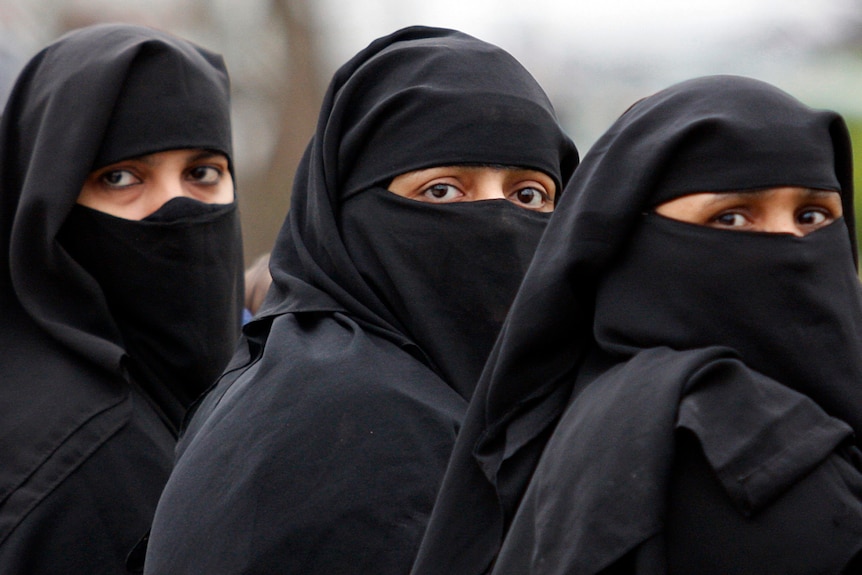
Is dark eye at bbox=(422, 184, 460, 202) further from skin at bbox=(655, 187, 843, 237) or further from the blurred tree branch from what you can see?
the blurred tree branch

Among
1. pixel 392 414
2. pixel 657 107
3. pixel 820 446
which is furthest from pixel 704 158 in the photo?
pixel 392 414

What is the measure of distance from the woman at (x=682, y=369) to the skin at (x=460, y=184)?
0.83 m

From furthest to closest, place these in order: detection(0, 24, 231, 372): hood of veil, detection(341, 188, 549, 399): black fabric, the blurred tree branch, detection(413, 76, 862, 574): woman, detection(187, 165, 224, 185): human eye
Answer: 1. the blurred tree branch
2. detection(187, 165, 224, 185): human eye
3. detection(0, 24, 231, 372): hood of veil
4. detection(341, 188, 549, 399): black fabric
5. detection(413, 76, 862, 574): woman

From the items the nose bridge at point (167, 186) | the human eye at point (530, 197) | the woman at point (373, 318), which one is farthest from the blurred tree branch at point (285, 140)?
the human eye at point (530, 197)

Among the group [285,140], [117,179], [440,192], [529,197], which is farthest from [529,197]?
[285,140]

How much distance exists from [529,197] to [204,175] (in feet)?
3.61

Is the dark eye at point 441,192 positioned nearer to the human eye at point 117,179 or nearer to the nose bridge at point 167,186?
the nose bridge at point 167,186

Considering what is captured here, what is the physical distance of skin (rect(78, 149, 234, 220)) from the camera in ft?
12.9

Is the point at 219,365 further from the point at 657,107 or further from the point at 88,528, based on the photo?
the point at 657,107

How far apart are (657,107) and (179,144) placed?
185cm

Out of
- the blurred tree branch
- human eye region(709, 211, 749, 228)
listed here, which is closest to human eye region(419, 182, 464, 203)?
human eye region(709, 211, 749, 228)

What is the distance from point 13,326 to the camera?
12.6ft

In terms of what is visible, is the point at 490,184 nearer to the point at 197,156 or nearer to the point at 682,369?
the point at 197,156

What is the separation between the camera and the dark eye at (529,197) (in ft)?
11.1
